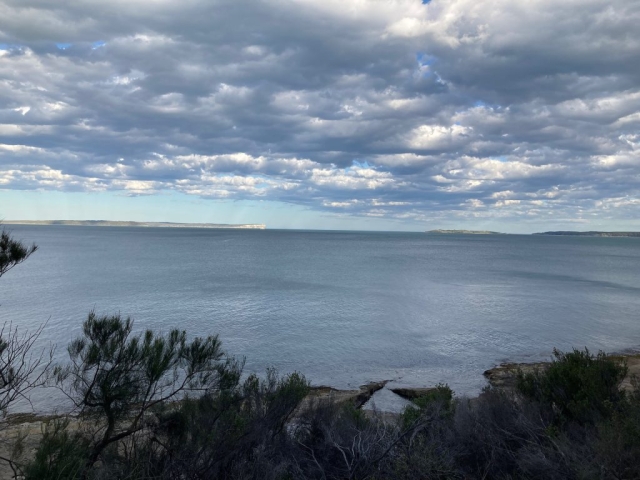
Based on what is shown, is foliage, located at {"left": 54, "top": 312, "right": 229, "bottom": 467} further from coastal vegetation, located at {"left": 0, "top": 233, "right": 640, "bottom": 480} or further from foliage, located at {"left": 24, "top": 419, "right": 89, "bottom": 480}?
foliage, located at {"left": 24, "top": 419, "right": 89, "bottom": 480}

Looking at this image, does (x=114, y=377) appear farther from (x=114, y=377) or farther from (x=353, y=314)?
(x=353, y=314)

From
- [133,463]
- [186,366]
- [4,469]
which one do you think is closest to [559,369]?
[186,366]

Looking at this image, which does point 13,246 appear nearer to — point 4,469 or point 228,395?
point 228,395

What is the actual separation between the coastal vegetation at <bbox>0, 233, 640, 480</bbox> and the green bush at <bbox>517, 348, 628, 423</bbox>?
0.03 m

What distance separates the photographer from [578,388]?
10.1 meters

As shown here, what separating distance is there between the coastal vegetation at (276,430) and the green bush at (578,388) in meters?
0.03

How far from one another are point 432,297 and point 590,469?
37502 millimetres

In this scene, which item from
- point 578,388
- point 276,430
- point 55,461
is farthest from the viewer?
point 578,388

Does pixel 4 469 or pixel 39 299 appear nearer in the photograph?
pixel 4 469

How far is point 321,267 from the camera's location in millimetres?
70125

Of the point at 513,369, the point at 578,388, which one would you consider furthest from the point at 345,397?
the point at 513,369

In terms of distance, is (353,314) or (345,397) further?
(353,314)

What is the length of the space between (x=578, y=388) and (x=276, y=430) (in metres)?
6.38

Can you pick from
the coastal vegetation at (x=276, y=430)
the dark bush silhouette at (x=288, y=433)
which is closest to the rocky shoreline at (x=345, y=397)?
the dark bush silhouette at (x=288, y=433)
